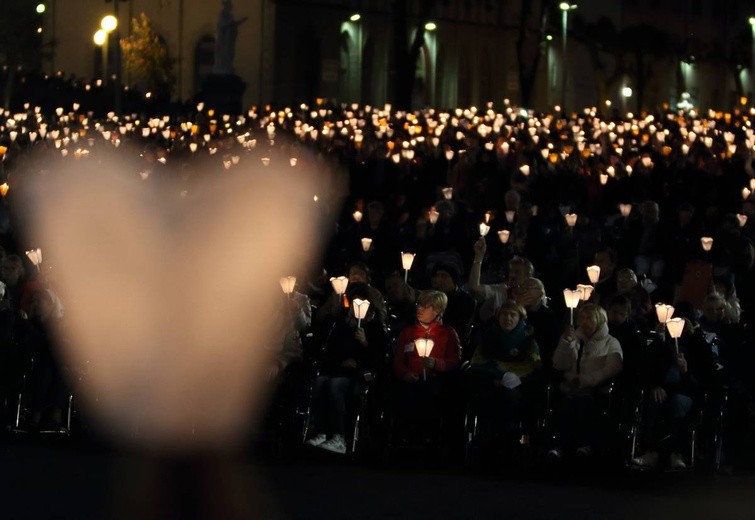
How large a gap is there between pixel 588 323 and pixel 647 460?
0.96m

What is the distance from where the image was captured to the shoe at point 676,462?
13109mm

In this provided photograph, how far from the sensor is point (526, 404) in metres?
13.6

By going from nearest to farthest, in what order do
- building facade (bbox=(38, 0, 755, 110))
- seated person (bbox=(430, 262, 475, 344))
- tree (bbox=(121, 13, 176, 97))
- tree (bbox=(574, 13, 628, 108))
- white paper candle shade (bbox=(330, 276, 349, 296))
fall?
white paper candle shade (bbox=(330, 276, 349, 296)), seated person (bbox=(430, 262, 475, 344)), tree (bbox=(121, 13, 176, 97)), building facade (bbox=(38, 0, 755, 110)), tree (bbox=(574, 13, 628, 108))

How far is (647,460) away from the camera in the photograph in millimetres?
13141

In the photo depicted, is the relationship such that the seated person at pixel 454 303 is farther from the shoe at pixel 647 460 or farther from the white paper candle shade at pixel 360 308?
the shoe at pixel 647 460

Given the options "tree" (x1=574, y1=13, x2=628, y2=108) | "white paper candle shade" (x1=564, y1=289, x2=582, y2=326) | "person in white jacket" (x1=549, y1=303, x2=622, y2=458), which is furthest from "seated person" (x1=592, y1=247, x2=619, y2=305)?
"tree" (x1=574, y1=13, x2=628, y2=108)

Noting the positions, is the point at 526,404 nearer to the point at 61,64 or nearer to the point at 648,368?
the point at 648,368

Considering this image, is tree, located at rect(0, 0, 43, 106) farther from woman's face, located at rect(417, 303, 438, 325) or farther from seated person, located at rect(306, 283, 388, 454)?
woman's face, located at rect(417, 303, 438, 325)

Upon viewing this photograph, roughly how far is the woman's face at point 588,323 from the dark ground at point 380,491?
0.90 metres

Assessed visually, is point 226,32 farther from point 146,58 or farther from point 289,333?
point 289,333

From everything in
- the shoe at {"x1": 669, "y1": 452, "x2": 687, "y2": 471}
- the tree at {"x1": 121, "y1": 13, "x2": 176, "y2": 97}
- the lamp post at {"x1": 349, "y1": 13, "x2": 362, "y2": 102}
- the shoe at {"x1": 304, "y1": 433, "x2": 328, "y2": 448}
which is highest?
the lamp post at {"x1": 349, "y1": 13, "x2": 362, "y2": 102}

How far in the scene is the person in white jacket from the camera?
13.3 metres

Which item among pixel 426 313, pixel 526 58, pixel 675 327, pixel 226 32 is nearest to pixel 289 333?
pixel 426 313

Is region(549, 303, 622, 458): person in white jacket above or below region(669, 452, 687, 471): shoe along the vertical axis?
above
